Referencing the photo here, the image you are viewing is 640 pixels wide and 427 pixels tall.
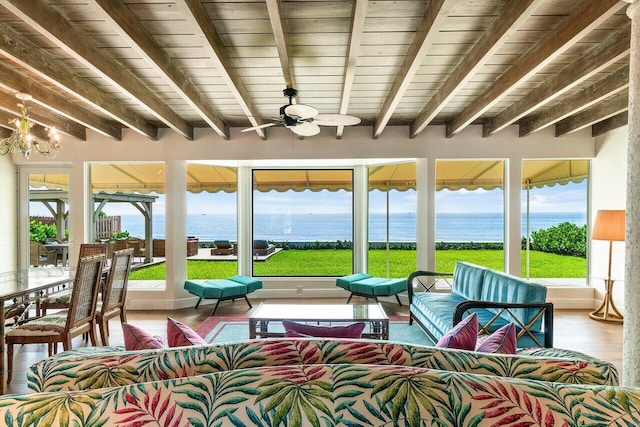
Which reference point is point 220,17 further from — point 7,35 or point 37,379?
point 37,379

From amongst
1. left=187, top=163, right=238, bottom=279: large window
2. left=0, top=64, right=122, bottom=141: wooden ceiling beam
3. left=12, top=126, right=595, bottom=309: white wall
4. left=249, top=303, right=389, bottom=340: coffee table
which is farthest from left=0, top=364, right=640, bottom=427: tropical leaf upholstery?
left=187, top=163, right=238, bottom=279: large window

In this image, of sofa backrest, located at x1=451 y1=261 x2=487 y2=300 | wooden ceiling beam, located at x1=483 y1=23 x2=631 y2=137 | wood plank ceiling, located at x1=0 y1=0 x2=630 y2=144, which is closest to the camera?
wood plank ceiling, located at x1=0 y1=0 x2=630 y2=144

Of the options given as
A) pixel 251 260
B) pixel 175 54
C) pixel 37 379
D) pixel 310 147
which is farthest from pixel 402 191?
pixel 37 379

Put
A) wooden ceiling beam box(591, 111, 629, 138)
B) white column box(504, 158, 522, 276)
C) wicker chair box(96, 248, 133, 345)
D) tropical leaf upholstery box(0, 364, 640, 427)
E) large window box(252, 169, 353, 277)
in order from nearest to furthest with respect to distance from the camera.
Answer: tropical leaf upholstery box(0, 364, 640, 427) → wicker chair box(96, 248, 133, 345) → wooden ceiling beam box(591, 111, 629, 138) → white column box(504, 158, 522, 276) → large window box(252, 169, 353, 277)

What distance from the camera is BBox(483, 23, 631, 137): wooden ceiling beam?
102 inches

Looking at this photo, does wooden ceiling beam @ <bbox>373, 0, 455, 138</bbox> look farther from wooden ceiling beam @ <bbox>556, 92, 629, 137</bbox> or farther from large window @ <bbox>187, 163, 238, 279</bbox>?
large window @ <bbox>187, 163, 238, 279</bbox>

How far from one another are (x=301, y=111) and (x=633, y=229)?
2261 millimetres

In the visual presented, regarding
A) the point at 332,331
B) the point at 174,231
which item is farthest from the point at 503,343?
the point at 174,231

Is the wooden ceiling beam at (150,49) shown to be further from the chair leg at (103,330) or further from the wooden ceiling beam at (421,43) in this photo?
the chair leg at (103,330)

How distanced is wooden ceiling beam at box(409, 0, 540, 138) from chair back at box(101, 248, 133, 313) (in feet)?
11.8

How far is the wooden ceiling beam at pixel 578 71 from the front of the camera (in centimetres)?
260

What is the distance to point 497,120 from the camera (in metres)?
4.61

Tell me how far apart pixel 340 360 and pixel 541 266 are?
5.21m

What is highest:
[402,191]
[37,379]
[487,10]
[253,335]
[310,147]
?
[487,10]
